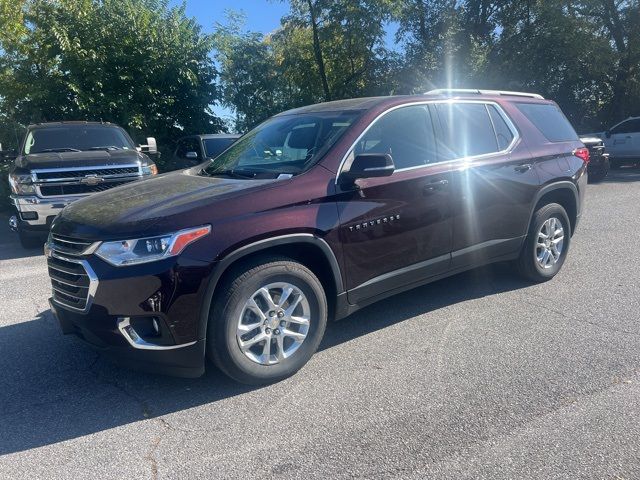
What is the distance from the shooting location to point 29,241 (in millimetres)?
8336

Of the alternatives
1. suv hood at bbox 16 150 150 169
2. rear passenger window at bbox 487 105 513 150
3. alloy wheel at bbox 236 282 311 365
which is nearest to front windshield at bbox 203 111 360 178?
alloy wheel at bbox 236 282 311 365

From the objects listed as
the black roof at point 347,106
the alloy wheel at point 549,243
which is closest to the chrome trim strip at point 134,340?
the black roof at point 347,106

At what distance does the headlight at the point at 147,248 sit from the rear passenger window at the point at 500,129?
3.24m

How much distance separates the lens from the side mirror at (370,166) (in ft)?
12.7

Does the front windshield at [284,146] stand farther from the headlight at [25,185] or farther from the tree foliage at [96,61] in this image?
the tree foliage at [96,61]

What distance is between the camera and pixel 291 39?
20016 mm

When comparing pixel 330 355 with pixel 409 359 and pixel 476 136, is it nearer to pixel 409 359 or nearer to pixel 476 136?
pixel 409 359

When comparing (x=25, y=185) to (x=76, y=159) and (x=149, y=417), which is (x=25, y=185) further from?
(x=149, y=417)

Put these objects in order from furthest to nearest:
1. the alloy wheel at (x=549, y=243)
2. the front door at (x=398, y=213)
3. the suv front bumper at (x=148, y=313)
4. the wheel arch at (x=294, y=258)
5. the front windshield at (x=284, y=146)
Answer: the alloy wheel at (x=549, y=243) < the front windshield at (x=284, y=146) < the front door at (x=398, y=213) < the wheel arch at (x=294, y=258) < the suv front bumper at (x=148, y=313)

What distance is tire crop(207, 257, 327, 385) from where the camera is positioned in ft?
11.4

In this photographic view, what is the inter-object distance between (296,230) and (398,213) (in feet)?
3.12

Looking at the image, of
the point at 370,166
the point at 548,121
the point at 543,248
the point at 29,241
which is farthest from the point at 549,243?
the point at 29,241

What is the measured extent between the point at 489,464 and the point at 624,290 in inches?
134

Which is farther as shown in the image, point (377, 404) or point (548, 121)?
point (548, 121)
